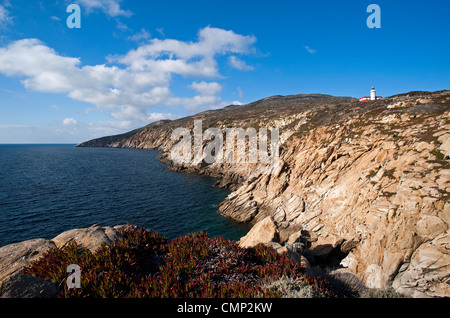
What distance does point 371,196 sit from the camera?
21.1 m

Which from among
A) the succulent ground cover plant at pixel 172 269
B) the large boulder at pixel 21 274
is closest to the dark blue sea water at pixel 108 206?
the succulent ground cover plant at pixel 172 269

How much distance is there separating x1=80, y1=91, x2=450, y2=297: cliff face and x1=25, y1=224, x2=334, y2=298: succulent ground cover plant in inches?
375

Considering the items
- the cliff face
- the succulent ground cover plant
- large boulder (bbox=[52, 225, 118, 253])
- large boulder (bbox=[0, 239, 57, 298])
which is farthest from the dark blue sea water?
large boulder (bbox=[0, 239, 57, 298])

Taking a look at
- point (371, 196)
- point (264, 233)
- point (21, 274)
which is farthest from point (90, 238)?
point (371, 196)

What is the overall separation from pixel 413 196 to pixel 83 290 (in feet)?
72.6

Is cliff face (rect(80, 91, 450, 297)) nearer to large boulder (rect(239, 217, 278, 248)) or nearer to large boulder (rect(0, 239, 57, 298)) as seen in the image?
large boulder (rect(239, 217, 278, 248))

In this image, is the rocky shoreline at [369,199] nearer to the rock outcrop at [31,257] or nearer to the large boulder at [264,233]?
the large boulder at [264,233]

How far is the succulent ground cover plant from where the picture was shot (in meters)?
6.70

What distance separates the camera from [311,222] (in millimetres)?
26125

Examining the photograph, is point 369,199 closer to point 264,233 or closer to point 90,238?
point 264,233
